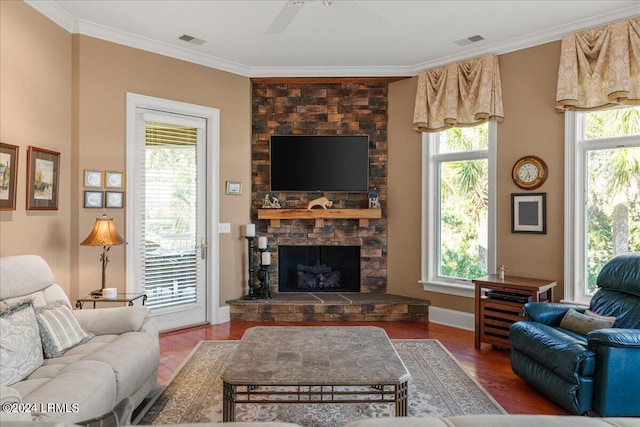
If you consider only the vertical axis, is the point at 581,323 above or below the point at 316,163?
below

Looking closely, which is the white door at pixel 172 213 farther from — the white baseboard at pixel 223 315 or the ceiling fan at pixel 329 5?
the ceiling fan at pixel 329 5

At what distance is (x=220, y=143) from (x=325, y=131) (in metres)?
1.38

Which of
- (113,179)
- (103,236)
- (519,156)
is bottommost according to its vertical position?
(103,236)

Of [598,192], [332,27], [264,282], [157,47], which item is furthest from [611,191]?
[157,47]

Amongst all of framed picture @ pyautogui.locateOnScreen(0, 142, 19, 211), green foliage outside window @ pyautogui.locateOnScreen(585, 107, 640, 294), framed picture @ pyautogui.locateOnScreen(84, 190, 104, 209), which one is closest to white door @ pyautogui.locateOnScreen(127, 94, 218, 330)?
framed picture @ pyautogui.locateOnScreen(84, 190, 104, 209)

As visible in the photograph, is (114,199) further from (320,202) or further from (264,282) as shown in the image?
(320,202)

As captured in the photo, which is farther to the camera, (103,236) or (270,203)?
(270,203)

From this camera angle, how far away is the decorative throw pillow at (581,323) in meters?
3.00

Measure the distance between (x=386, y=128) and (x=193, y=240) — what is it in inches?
112

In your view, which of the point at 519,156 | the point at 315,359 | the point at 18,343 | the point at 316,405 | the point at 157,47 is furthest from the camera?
the point at 157,47

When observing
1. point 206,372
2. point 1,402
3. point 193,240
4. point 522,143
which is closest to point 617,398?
point 522,143

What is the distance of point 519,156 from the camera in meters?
4.40

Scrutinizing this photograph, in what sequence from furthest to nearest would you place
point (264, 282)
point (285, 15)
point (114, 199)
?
point (264, 282)
point (114, 199)
point (285, 15)

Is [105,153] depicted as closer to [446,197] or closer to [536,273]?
[446,197]
